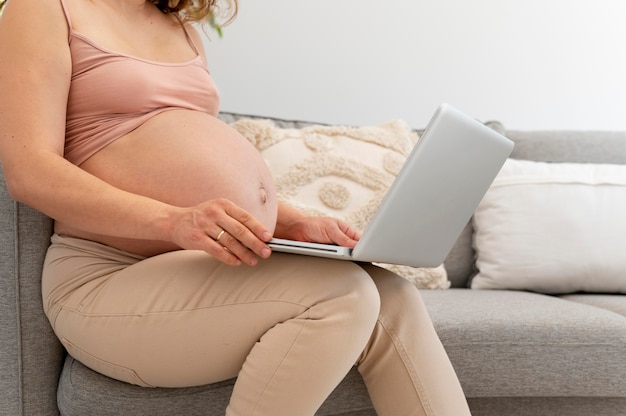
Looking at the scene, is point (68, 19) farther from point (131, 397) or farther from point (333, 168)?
point (333, 168)

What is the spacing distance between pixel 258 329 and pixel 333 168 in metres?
0.90

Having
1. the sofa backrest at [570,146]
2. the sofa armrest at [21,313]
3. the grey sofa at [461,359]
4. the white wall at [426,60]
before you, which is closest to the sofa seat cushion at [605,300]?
the grey sofa at [461,359]

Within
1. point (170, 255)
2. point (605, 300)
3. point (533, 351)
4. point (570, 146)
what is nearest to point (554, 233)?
point (605, 300)

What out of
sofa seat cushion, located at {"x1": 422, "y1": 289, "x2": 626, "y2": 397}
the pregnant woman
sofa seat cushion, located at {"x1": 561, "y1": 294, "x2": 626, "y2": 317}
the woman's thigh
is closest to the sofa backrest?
sofa seat cushion, located at {"x1": 561, "y1": 294, "x2": 626, "y2": 317}

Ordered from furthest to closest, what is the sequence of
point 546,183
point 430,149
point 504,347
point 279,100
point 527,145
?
1. point 279,100
2. point 527,145
3. point 546,183
4. point 504,347
5. point 430,149

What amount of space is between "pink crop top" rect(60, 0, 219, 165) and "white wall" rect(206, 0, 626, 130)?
4.12 feet

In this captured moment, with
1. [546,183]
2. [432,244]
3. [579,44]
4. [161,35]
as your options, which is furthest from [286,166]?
[579,44]

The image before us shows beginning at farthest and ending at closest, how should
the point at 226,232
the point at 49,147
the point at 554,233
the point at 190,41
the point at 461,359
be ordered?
the point at 554,233 < the point at 190,41 < the point at 461,359 < the point at 49,147 < the point at 226,232

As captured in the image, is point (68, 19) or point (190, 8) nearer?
point (68, 19)

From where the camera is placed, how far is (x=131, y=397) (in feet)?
3.76

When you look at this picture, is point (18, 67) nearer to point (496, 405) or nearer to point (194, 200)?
point (194, 200)

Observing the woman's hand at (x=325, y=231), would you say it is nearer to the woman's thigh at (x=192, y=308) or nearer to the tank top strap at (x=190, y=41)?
the woman's thigh at (x=192, y=308)

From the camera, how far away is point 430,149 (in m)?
0.92

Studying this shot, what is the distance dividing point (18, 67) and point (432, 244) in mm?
649
